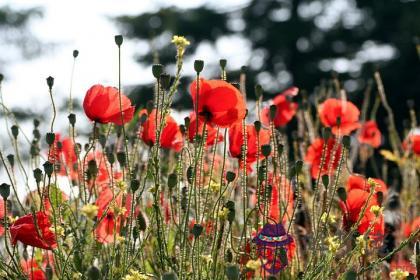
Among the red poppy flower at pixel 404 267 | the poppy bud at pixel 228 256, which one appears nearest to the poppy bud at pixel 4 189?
the poppy bud at pixel 228 256

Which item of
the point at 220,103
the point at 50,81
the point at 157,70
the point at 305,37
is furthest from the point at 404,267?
the point at 305,37

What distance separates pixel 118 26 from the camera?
15.1 metres

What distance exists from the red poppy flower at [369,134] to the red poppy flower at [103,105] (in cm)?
137

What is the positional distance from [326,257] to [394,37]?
12457 millimetres

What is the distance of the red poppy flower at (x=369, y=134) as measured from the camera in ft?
9.52

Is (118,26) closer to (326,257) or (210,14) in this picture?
(210,14)

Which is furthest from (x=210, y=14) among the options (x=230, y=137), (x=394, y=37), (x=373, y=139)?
(x=230, y=137)

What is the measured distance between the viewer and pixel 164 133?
1.98 metres

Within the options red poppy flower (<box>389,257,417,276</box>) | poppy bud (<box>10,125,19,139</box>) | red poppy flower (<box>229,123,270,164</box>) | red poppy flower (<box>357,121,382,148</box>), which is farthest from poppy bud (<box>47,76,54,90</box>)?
red poppy flower (<box>357,121,382,148</box>)

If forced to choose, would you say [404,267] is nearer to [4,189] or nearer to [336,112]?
[336,112]

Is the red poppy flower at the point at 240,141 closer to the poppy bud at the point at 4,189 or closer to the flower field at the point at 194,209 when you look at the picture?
the flower field at the point at 194,209

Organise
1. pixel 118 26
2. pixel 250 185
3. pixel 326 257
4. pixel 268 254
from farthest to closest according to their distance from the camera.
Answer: pixel 118 26 < pixel 250 185 < pixel 268 254 < pixel 326 257

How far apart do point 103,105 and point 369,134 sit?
1457 millimetres

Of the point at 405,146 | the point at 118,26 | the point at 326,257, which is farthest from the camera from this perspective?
the point at 118,26
